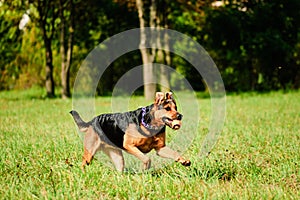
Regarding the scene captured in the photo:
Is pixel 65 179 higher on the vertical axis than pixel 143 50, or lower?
lower

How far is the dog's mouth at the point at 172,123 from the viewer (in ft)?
12.4

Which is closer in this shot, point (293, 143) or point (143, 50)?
point (293, 143)

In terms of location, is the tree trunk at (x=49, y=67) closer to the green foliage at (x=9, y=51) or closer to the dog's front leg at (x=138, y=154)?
the green foliage at (x=9, y=51)

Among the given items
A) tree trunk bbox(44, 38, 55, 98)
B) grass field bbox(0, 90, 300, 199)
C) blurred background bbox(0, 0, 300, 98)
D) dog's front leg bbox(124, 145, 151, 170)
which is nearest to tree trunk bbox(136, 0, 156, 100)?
blurred background bbox(0, 0, 300, 98)

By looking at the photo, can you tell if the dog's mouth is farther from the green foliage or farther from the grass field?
the green foliage

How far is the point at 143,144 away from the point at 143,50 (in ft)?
37.5

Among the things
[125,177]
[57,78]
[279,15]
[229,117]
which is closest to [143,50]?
[229,117]

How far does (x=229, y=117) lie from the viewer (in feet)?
33.5

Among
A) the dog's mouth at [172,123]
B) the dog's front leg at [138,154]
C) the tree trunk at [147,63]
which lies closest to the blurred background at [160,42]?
the tree trunk at [147,63]

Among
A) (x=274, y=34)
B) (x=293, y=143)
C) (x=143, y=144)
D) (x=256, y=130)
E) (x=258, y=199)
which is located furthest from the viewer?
(x=274, y=34)

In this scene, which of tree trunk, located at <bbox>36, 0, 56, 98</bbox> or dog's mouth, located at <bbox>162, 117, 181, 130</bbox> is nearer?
dog's mouth, located at <bbox>162, 117, 181, 130</bbox>

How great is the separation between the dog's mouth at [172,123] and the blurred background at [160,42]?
1327 cm

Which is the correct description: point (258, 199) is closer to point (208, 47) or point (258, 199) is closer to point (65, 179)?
point (65, 179)

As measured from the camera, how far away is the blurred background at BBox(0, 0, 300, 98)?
18.3m
